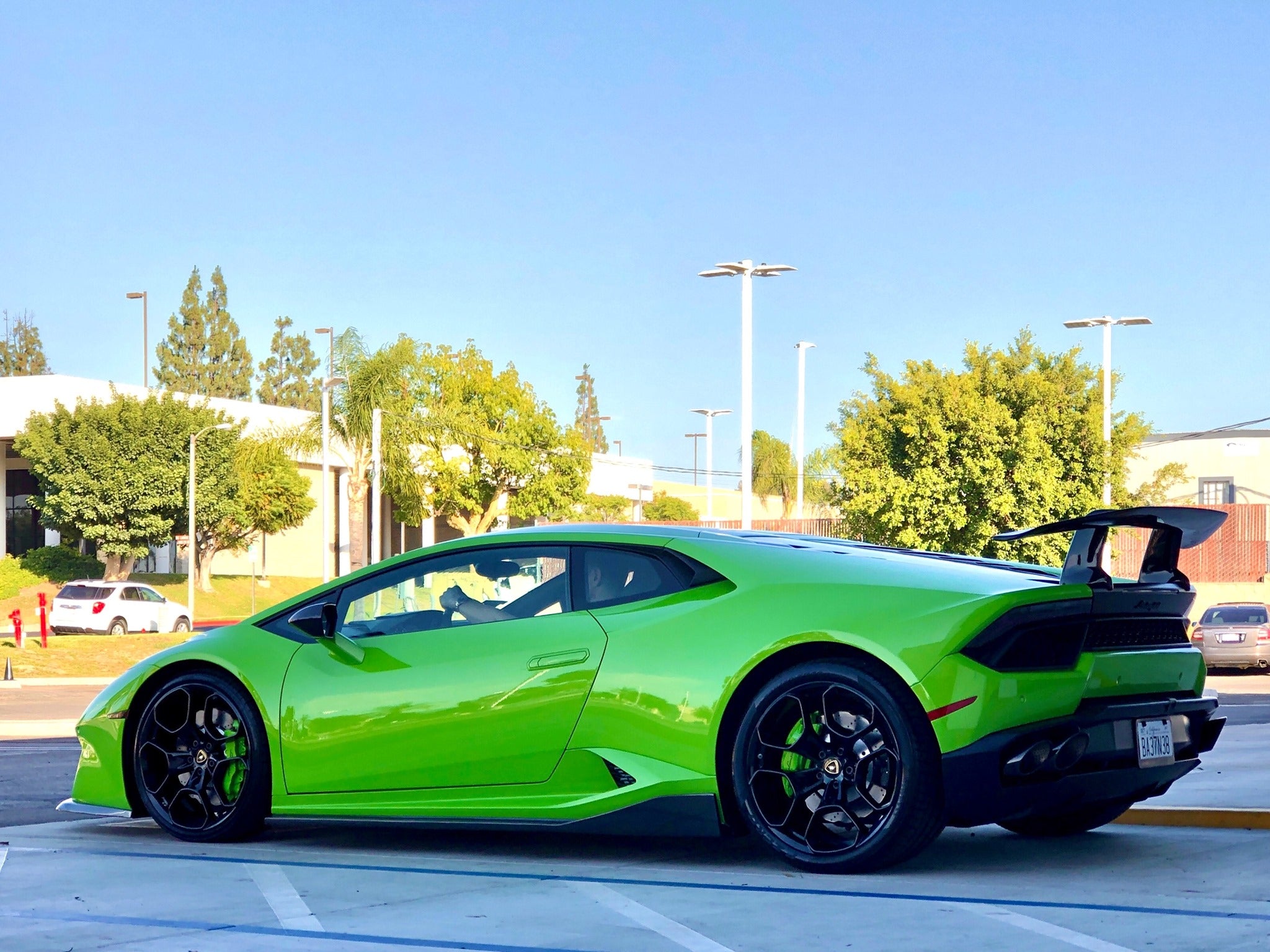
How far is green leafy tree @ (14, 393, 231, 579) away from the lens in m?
53.8

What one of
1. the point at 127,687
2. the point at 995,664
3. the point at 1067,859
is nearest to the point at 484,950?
the point at 995,664

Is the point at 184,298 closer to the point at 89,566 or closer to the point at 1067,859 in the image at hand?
the point at 89,566

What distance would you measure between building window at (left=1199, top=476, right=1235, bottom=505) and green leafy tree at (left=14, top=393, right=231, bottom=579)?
1629 inches

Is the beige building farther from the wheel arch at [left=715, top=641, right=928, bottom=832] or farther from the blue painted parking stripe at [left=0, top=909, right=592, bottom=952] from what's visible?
the blue painted parking stripe at [left=0, top=909, right=592, bottom=952]

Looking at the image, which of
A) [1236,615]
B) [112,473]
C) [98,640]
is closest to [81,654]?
[98,640]

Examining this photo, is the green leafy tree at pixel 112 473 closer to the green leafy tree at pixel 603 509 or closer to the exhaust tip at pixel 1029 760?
the green leafy tree at pixel 603 509

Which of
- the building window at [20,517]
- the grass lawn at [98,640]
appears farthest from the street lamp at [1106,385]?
the building window at [20,517]

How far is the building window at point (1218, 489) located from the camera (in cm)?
6588

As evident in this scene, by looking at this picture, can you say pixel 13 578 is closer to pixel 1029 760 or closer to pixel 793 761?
pixel 793 761

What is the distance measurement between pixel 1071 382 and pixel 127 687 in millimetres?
36109

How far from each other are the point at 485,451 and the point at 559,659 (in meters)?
49.1

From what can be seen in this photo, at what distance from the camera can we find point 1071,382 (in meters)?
40.0

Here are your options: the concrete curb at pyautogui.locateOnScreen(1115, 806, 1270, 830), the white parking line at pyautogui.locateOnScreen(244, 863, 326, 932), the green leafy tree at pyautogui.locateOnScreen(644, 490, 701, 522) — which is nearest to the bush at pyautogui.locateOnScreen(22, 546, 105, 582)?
the green leafy tree at pyautogui.locateOnScreen(644, 490, 701, 522)

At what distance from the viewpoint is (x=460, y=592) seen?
623cm
